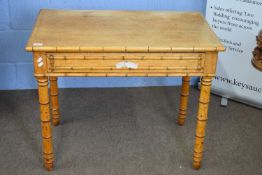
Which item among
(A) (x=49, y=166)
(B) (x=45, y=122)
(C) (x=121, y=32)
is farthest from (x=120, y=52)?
(A) (x=49, y=166)

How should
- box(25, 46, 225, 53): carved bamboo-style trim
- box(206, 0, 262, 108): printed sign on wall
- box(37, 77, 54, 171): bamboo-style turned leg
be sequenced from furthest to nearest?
box(206, 0, 262, 108): printed sign on wall → box(37, 77, 54, 171): bamboo-style turned leg → box(25, 46, 225, 53): carved bamboo-style trim

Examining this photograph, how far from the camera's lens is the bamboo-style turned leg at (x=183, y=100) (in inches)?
88.9

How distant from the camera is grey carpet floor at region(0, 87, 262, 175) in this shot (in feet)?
6.86

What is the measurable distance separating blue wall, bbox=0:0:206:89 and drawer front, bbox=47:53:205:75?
0.92 m

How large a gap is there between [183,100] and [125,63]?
646mm

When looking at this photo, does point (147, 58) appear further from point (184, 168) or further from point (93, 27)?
point (184, 168)

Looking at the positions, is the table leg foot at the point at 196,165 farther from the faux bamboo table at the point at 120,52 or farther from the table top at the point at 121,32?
the table top at the point at 121,32

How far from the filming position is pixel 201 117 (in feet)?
6.28

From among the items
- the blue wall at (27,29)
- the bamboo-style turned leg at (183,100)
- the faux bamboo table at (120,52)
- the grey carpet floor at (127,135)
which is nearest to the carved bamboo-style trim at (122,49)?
the faux bamboo table at (120,52)

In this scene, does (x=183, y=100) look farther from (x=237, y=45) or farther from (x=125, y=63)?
(x=125, y=63)

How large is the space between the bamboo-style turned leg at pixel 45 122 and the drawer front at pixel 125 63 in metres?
0.08

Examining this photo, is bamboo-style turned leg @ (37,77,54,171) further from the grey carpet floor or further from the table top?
the table top

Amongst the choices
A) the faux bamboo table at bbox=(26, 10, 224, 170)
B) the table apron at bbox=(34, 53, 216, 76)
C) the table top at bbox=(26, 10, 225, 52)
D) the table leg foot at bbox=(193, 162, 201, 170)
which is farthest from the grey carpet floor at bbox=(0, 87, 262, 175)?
the table top at bbox=(26, 10, 225, 52)

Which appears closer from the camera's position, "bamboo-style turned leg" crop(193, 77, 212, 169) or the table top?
the table top
